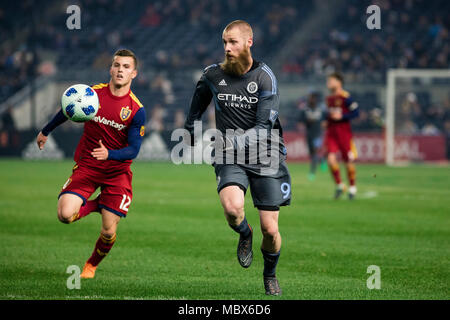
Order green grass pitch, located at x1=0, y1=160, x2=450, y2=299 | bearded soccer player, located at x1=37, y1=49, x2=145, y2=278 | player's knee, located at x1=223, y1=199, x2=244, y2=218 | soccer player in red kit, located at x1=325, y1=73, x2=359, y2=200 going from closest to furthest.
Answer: player's knee, located at x1=223, y1=199, x2=244, y2=218 < green grass pitch, located at x1=0, y1=160, x2=450, y2=299 < bearded soccer player, located at x1=37, y1=49, x2=145, y2=278 < soccer player in red kit, located at x1=325, y1=73, x2=359, y2=200

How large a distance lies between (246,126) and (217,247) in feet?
11.0

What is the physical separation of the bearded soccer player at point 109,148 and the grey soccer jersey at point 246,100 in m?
0.91

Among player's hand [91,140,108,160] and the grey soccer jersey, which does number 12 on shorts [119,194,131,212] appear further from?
the grey soccer jersey

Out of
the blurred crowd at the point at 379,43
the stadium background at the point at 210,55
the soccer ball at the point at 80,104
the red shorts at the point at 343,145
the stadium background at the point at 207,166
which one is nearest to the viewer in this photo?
the soccer ball at the point at 80,104

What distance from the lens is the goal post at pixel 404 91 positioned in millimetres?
29328

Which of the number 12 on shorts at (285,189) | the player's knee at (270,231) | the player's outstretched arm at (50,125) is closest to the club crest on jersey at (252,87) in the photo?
the number 12 on shorts at (285,189)

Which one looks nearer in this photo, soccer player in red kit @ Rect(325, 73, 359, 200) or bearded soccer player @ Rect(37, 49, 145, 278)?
bearded soccer player @ Rect(37, 49, 145, 278)

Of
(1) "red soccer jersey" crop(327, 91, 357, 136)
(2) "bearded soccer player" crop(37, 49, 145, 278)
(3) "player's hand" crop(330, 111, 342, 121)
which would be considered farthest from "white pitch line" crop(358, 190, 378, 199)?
(2) "bearded soccer player" crop(37, 49, 145, 278)

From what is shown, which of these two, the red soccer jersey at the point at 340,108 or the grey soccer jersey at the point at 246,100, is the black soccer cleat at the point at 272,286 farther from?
the red soccer jersey at the point at 340,108

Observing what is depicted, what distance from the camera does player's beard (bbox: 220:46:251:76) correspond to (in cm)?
711

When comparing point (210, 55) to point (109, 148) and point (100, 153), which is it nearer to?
point (109, 148)

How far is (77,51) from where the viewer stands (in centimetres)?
3906

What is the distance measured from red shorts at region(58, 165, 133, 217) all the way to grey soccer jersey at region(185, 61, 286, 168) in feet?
4.37
